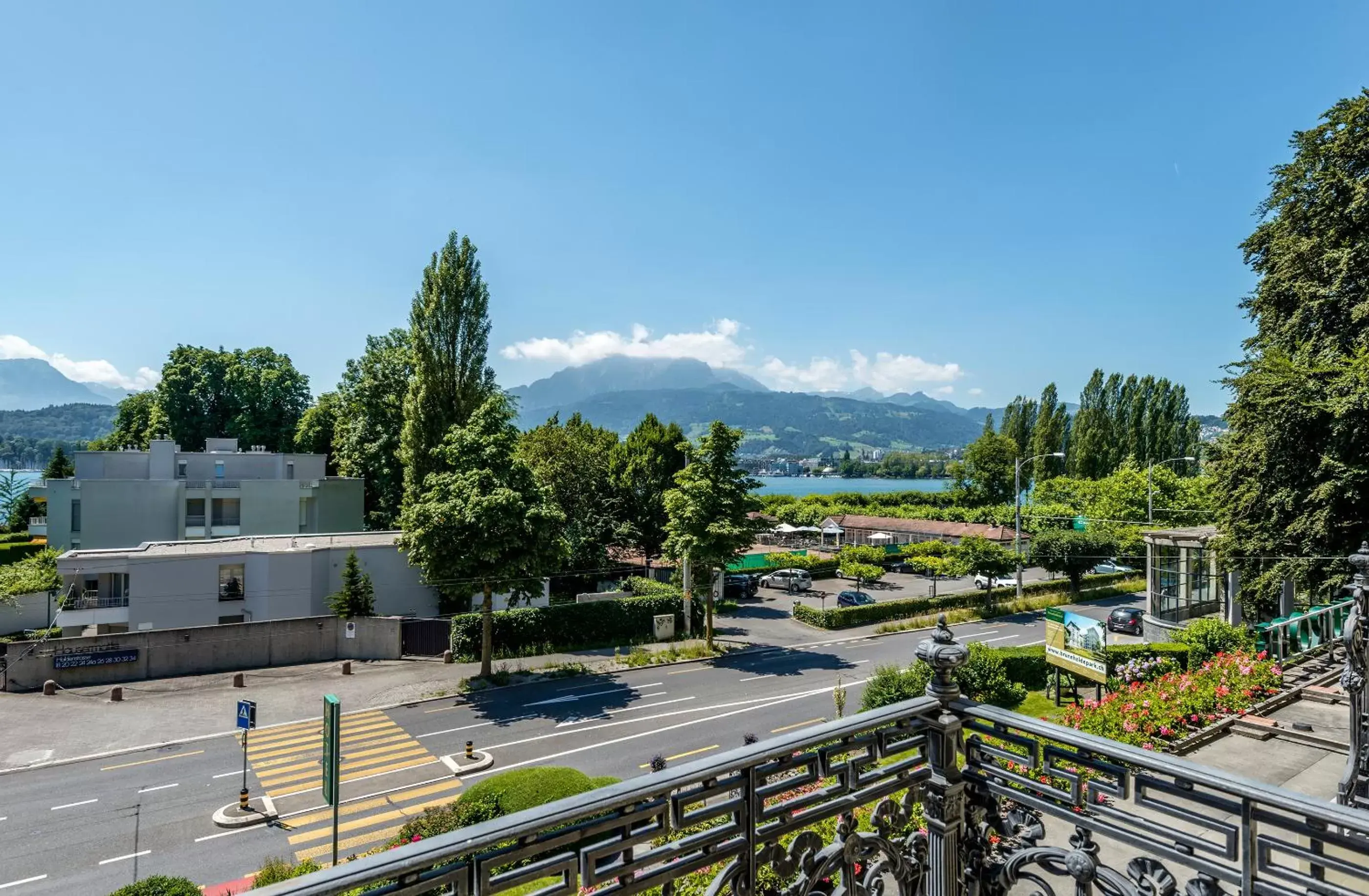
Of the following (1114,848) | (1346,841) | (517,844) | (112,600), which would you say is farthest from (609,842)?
(112,600)

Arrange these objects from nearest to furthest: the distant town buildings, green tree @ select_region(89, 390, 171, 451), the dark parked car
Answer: the dark parked car, the distant town buildings, green tree @ select_region(89, 390, 171, 451)

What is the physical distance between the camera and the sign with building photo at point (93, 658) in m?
23.6

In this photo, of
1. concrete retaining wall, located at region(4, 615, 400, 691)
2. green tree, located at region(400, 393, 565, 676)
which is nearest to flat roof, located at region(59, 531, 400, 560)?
concrete retaining wall, located at region(4, 615, 400, 691)

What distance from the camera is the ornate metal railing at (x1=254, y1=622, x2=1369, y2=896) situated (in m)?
2.51

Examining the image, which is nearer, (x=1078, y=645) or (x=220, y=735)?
(x=1078, y=645)

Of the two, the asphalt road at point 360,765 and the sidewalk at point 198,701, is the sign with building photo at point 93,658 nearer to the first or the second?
the sidewalk at point 198,701

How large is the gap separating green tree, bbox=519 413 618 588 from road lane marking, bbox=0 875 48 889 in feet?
84.0

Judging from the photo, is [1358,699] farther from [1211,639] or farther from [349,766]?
[349,766]

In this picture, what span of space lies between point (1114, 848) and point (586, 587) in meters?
33.1

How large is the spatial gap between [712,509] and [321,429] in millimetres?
38521

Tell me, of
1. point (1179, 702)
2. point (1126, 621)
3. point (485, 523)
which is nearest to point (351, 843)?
point (485, 523)

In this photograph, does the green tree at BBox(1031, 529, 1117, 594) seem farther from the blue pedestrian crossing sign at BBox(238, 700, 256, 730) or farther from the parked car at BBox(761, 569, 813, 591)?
the blue pedestrian crossing sign at BBox(238, 700, 256, 730)

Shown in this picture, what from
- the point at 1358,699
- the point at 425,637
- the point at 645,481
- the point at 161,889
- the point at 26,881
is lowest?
the point at 26,881

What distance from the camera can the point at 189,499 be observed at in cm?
3834
